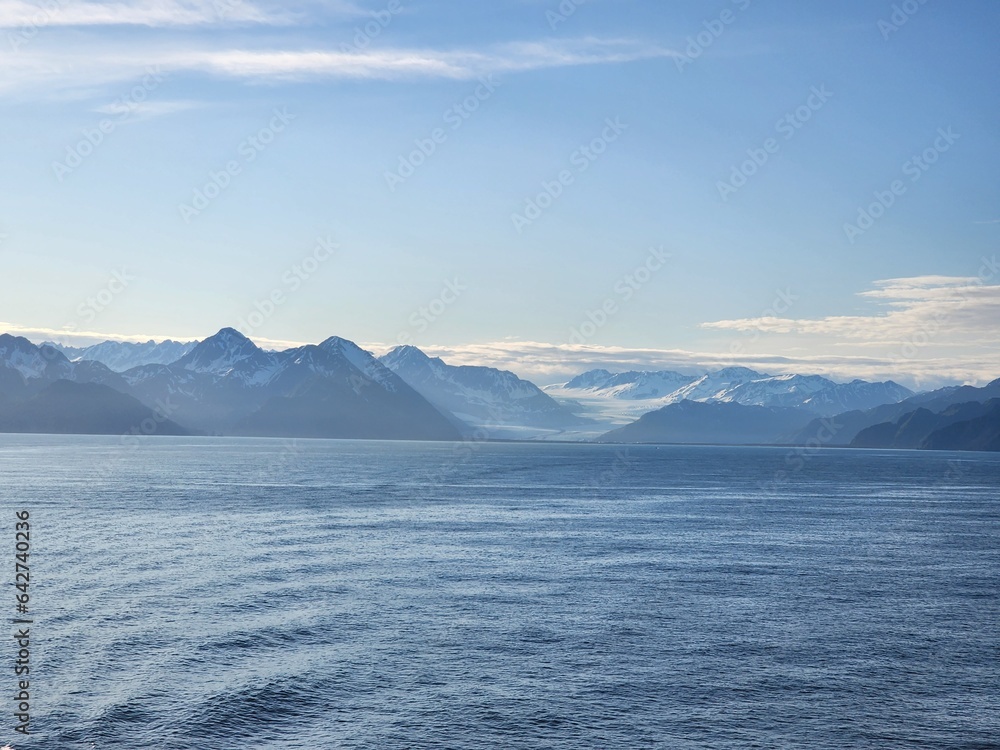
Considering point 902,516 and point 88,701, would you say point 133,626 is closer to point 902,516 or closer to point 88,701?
point 88,701

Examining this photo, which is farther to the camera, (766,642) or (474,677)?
(766,642)

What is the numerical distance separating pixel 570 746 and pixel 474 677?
36.9ft

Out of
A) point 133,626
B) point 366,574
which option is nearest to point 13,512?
point 366,574

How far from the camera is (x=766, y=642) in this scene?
208 feet

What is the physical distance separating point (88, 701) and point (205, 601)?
24497mm

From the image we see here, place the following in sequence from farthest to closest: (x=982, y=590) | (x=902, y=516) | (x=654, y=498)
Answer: (x=654, y=498) → (x=902, y=516) → (x=982, y=590)

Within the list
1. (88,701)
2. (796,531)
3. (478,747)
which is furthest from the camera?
(796,531)

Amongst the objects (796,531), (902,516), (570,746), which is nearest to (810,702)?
(570,746)

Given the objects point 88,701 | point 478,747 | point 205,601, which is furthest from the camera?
point 205,601

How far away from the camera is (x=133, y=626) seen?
213 feet

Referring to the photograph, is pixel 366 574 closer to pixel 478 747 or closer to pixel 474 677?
pixel 474 677

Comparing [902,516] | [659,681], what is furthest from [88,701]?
[902,516]

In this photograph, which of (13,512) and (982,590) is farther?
(13,512)

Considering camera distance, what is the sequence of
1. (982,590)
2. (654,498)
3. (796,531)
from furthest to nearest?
(654,498), (796,531), (982,590)
